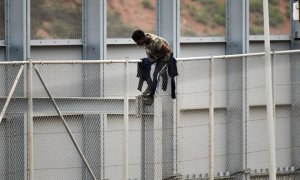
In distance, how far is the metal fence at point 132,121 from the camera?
64.1ft

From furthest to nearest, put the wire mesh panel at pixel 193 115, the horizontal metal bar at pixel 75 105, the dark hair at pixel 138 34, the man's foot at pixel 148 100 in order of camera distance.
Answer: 1. the wire mesh panel at pixel 193 115
2. the man's foot at pixel 148 100
3. the horizontal metal bar at pixel 75 105
4. the dark hair at pixel 138 34

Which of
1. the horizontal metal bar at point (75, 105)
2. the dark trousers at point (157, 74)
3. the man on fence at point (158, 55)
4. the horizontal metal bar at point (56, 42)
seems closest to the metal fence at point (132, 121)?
the horizontal metal bar at point (75, 105)

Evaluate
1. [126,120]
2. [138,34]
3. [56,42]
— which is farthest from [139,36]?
[56,42]

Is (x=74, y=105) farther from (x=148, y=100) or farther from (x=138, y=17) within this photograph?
(x=138, y=17)

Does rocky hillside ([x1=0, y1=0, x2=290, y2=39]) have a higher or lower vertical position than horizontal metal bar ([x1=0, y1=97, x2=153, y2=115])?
higher

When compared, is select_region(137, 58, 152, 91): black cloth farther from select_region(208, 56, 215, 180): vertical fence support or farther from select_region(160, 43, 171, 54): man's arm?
select_region(208, 56, 215, 180): vertical fence support

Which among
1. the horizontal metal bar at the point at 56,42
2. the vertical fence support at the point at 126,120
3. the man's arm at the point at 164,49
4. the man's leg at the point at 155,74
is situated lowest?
the vertical fence support at the point at 126,120

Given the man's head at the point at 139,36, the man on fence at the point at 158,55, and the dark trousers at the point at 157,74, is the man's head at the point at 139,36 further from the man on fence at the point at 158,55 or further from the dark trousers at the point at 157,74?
the dark trousers at the point at 157,74

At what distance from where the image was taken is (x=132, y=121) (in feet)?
67.1

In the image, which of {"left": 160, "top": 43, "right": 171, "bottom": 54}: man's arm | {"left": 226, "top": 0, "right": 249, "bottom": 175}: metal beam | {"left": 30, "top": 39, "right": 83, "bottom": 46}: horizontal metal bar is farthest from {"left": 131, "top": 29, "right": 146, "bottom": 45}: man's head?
{"left": 30, "top": 39, "right": 83, "bottom": 46}: horizontal metal bar

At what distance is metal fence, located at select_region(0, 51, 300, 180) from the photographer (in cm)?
1955

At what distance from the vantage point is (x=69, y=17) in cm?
2217

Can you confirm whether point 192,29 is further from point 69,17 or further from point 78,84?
point 78,84

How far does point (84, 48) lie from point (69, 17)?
69 centimetres
